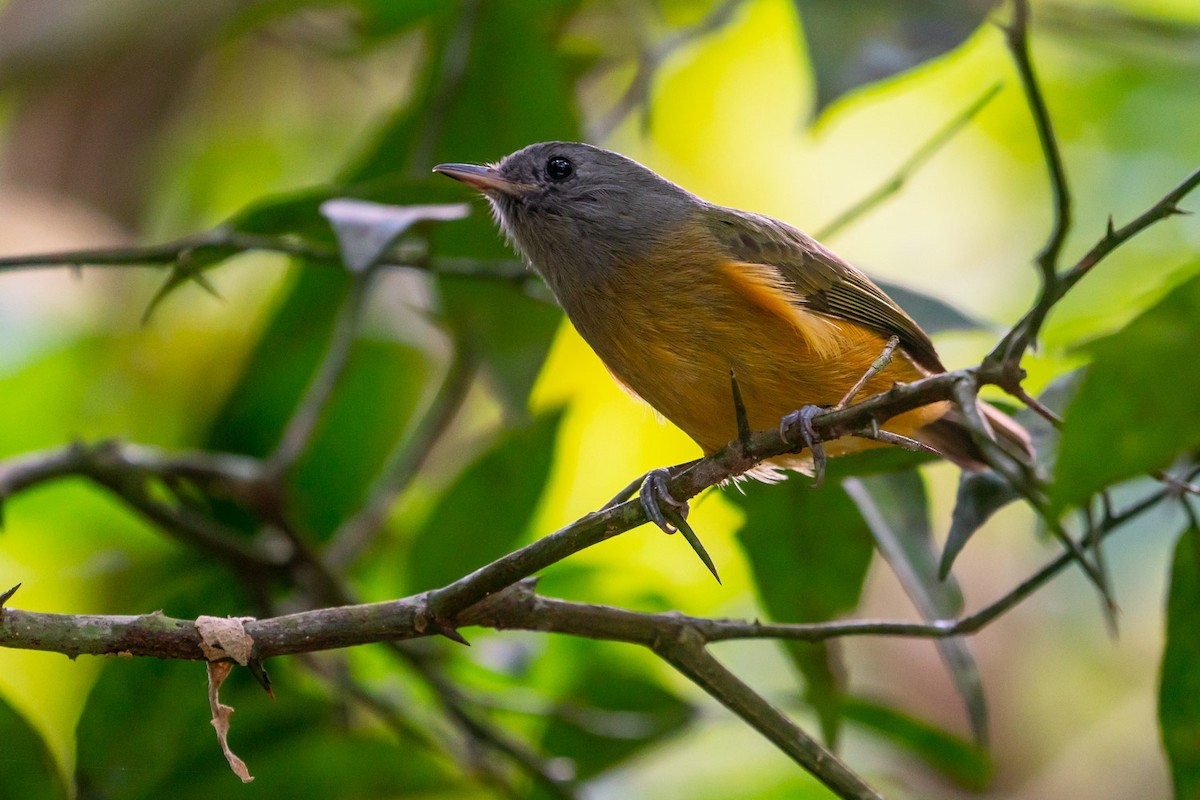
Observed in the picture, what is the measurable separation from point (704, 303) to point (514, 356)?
78cm

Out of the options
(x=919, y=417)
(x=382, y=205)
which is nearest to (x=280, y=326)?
(x=382, y=205)

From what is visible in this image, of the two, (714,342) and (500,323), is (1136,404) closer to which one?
→ (714,342)

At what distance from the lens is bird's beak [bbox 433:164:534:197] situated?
9.38 feet

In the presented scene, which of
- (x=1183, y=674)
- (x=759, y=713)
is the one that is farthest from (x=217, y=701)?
(x=1183, y=674)

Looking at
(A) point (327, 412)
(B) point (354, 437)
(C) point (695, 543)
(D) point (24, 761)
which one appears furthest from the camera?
(B) point (354, 437)

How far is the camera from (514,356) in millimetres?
3186

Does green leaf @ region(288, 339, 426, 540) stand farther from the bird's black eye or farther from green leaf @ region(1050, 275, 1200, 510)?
green leaf @ region(1050, 275, 1200, 510)

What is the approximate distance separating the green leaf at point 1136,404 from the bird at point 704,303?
835 millimetres

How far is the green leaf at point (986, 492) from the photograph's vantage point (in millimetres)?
1987

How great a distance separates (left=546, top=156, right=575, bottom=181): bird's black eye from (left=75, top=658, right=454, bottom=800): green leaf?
1535 mm

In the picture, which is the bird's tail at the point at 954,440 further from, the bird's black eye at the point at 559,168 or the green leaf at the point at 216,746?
the green leaf at the point at 216,746

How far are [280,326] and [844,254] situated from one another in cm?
343

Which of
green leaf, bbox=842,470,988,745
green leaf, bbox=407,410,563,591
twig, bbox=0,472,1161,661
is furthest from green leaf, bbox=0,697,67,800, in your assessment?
green leaf, bbox=842,470,988,745

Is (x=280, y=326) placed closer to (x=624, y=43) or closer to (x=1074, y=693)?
(x=624, y=43)
